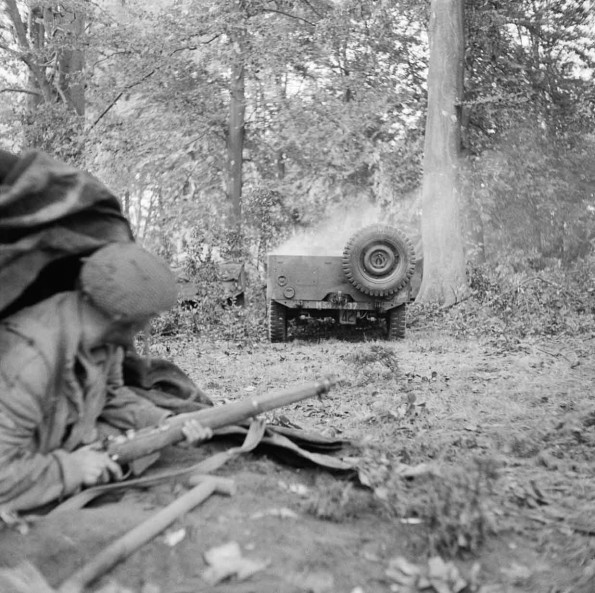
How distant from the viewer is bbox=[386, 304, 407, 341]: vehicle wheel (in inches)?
442

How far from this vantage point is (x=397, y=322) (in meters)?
11.3

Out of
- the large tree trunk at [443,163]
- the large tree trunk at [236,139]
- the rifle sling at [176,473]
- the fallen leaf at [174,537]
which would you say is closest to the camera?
the fallen leaf at [174,537]

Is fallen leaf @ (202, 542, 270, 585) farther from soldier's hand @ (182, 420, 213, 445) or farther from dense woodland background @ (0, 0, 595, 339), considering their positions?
dense woodland background @ (0, 0, 595, 339)

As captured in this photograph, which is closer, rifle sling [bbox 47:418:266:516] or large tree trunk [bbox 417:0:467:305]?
rifle sling [bbox 47:418:266:516]

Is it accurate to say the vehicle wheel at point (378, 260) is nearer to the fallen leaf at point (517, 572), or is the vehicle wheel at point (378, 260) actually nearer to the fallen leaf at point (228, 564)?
the fallen leaf at point (517, 572)

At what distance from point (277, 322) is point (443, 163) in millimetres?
5868

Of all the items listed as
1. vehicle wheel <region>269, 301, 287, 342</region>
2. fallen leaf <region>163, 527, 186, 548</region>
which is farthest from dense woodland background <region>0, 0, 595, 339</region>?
fallen leaf <region>163, 527, 186, 548</region>

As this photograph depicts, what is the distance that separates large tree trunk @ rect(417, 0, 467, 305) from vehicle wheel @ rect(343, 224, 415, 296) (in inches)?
124

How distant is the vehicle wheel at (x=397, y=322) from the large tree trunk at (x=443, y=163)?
9.25ft

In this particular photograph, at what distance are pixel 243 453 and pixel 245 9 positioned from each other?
58.2 ft

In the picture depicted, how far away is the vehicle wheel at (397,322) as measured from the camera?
36.8ft

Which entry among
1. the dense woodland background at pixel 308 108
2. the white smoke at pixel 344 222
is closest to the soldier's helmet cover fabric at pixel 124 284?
the dense woodland background at pixel 308 108

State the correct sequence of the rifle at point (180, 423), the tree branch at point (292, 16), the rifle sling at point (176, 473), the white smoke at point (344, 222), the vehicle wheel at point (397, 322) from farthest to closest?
1. the white smoke at point (344, 222)
2. the tree branch at point (292, 16)
3. the vehicle wheel at point (397, 322)
4. the rifle at point (180, 423)
5. the rifle sling at point (176, 473)

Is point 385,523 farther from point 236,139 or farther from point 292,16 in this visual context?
point 236,139
